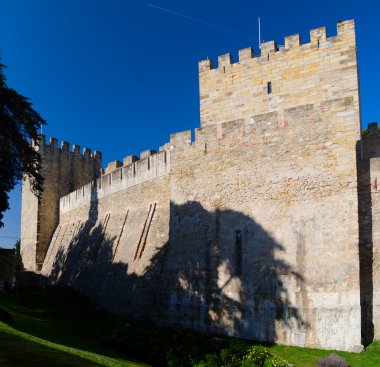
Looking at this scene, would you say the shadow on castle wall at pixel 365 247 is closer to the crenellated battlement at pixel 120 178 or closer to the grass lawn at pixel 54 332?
the grass lawn at pixel 54 332

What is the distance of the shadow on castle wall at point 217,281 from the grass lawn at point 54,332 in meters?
1.92

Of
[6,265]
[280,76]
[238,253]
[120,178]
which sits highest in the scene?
[280,76]

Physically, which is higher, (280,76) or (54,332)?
(280,76)

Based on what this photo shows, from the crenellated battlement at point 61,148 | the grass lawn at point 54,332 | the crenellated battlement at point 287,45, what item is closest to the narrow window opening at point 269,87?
the crenellated battlement at point 287,45

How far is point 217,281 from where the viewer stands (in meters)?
14.5

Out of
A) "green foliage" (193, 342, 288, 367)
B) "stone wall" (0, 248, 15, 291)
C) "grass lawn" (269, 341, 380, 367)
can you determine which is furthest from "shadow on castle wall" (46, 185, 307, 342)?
"stone wall" (0, 248, 15, 291)

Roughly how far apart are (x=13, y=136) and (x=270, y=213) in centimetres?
1086

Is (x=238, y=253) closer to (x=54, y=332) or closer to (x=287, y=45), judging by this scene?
(x=54, y=332)

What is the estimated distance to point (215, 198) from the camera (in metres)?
15.1

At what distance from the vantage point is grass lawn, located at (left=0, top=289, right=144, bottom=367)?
7.28 m

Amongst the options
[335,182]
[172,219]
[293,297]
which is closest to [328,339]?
[293,297]

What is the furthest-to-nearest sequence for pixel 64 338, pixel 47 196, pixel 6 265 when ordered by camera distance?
pixel 47 196, pixel 6 265, pixel 64 338

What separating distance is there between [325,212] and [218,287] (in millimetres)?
4306

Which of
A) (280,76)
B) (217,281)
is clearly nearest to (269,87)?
(280,76)
